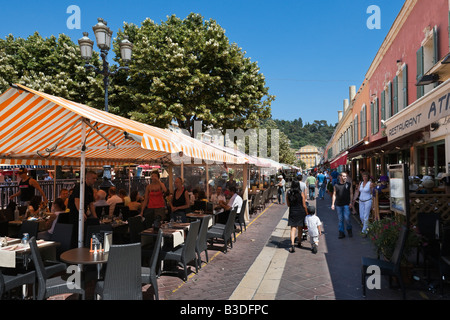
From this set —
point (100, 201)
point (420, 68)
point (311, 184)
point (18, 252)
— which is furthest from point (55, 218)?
point (311, 184)

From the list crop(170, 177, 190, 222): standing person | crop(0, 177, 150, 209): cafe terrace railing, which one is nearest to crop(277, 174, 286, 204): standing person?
crop(0, 177, 150, 209): cafe terrace railing

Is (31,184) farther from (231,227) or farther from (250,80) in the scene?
(250,80)

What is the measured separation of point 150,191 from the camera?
26.9 feet

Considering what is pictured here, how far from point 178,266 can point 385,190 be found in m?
5.76

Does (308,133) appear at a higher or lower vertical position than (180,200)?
higher

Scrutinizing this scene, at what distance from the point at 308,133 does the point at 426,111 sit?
183 m

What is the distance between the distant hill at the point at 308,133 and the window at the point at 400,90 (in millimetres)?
149957

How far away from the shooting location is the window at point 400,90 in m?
11.1

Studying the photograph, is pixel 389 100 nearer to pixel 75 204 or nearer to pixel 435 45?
pixel 435 45

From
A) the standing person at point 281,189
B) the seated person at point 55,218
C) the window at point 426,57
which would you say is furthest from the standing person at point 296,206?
the standing person at point 281,189

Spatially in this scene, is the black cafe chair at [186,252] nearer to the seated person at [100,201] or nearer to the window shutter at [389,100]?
the seated person at [100,201]

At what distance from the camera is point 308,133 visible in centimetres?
18112

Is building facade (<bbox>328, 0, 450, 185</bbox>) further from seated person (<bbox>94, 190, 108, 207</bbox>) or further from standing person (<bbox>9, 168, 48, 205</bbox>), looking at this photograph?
standing person (<bbox>9, 168, 48, 205</bbox>)

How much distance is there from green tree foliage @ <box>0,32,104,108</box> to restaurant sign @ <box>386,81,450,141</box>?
15.6 metres
